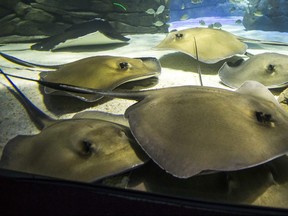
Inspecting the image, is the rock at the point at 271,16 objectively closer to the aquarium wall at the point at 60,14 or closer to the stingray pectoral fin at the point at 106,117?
the aquarium wall at the point at 60,14

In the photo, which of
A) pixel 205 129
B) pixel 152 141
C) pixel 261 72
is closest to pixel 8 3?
pixel 261 72

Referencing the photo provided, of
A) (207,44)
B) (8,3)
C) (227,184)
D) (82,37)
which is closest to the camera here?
(227,184)

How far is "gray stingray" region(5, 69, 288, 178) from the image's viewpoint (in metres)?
1.14

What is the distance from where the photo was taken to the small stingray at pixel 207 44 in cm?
369

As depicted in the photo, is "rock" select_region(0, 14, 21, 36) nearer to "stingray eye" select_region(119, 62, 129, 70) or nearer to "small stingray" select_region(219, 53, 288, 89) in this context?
"stingray eye" select_region(119, 62, 129, 70)

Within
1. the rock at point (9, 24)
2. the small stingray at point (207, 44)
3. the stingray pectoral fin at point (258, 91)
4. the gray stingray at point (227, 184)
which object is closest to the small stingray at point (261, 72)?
the small stingray at point (207, 44)

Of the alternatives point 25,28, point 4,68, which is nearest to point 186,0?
point 25,28

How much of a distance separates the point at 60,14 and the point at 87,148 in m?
6.71

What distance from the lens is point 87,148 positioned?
4.64ft

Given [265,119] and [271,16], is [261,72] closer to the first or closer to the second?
[265,119]

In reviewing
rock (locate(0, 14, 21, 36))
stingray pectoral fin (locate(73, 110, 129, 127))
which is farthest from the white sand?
rock (locate(0, 14, 21, 36))

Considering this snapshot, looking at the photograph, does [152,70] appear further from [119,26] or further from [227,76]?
[119,26]

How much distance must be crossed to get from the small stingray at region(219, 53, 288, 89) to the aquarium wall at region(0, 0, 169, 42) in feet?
16.8

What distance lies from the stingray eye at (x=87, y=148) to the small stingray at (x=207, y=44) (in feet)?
8.45
